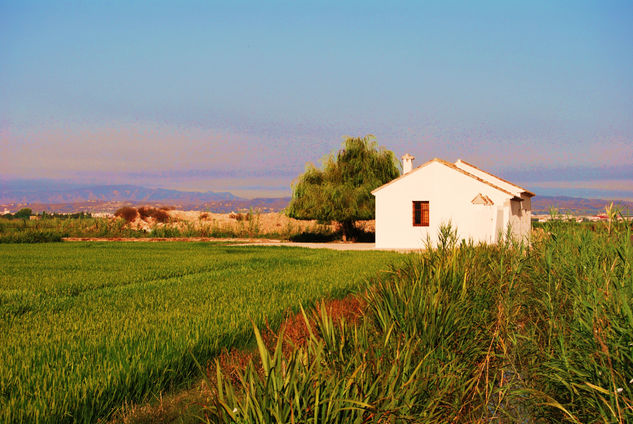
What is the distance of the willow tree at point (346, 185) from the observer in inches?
981

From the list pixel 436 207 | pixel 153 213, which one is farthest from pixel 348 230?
pixel 153 213

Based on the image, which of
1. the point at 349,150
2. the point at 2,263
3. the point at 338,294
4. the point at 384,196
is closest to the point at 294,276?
the point at 338,294

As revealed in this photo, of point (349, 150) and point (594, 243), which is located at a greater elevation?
point (349, 150)

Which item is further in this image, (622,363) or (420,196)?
(420,196)

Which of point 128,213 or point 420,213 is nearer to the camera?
point 420,213

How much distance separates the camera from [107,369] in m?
3.93

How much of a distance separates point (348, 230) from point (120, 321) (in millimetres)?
21903

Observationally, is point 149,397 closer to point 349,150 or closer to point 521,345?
point 521,345

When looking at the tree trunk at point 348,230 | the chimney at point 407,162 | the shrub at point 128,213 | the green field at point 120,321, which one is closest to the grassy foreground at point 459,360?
the green field at point 120,321

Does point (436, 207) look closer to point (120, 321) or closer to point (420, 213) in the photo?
point (420, 213)

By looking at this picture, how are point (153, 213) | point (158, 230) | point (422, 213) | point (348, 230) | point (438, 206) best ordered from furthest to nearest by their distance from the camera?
point (153, 213), point (158, 230), point (348, 230), point (422, 213), point (438, 206)

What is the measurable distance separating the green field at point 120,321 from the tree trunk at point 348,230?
46.8 feet

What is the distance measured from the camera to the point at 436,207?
851 inches

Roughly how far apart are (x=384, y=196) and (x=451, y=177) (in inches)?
130
